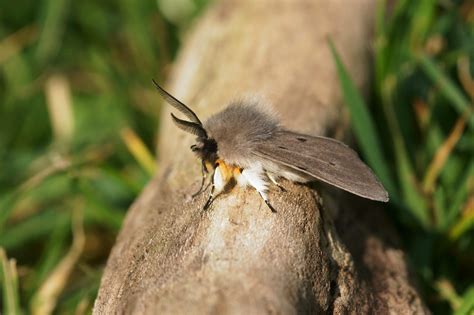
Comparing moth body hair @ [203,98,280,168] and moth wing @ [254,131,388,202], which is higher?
moth body hair @ [203,98,280,168]

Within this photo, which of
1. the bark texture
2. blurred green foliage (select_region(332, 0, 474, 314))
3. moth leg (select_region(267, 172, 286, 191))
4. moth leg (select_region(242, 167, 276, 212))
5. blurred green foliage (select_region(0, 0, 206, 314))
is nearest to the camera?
the bark texture

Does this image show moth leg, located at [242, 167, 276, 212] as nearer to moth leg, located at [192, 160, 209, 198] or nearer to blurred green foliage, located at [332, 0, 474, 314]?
moth leg, located at [192, 160, 209, 198]

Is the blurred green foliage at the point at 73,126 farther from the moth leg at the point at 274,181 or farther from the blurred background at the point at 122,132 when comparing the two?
the moth leg at the point at 274,181

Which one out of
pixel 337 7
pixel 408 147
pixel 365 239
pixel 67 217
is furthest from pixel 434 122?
pixel 67 217

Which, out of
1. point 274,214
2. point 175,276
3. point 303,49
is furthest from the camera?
point 303,49

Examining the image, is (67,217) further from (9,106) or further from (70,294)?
(9,106)

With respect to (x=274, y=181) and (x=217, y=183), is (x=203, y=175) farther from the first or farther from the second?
(x=274, y=181)

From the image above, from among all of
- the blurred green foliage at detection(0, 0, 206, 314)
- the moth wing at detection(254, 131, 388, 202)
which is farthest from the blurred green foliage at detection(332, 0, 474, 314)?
the blurred green foliage at detection(0, 0, 206, 314)

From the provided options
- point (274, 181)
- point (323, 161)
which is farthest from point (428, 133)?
point (274, 181)
